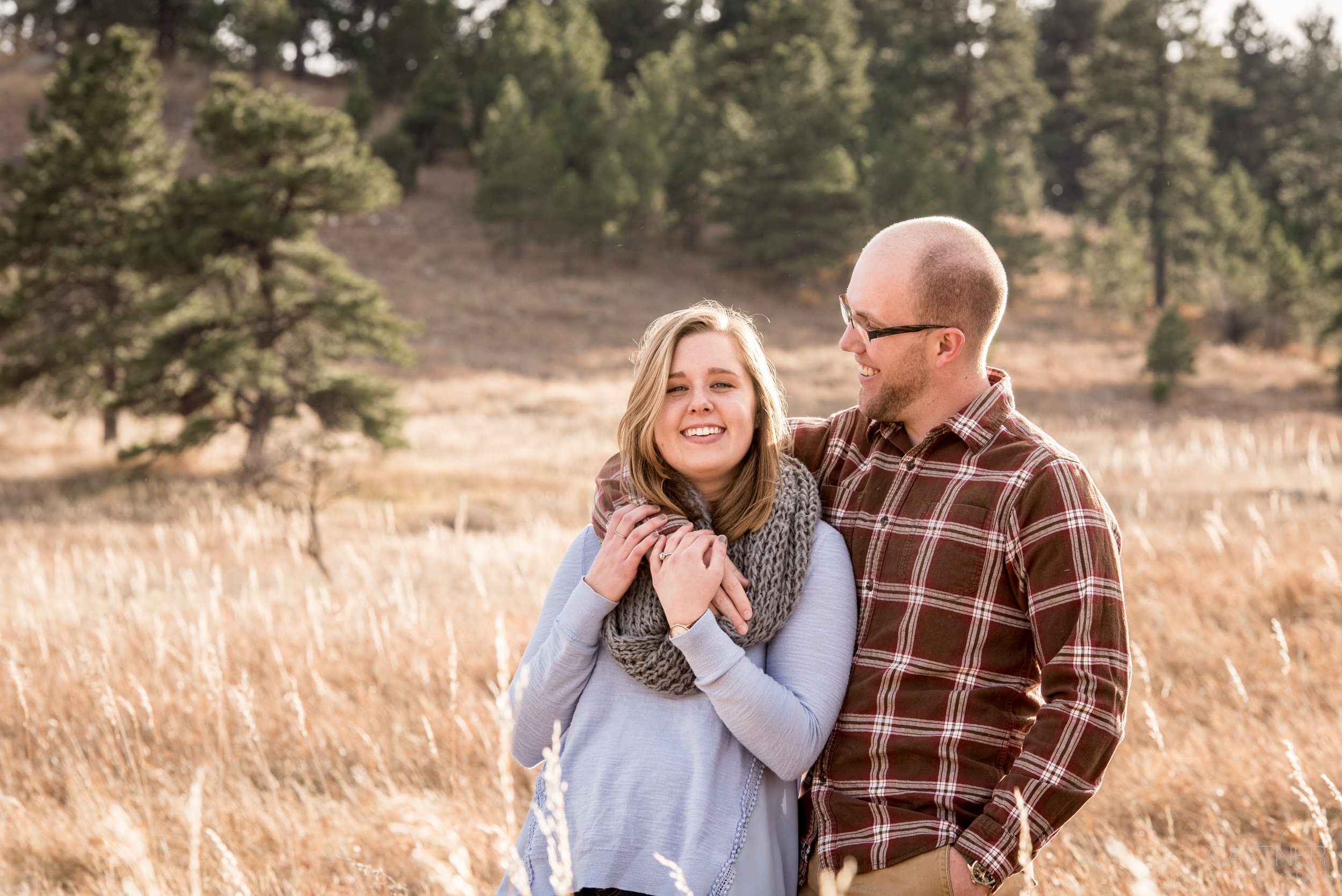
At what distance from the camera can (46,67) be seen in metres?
49.3

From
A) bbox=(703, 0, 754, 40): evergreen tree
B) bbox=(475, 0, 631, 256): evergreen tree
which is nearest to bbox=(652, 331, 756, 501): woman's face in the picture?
bbox=(475, 0, 631, 256): evergreen tree

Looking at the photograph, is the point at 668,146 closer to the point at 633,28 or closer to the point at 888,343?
the point at 633,28

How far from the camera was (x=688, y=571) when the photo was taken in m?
2.15

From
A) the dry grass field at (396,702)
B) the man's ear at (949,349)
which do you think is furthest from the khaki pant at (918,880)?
the man's ear at (949,349)

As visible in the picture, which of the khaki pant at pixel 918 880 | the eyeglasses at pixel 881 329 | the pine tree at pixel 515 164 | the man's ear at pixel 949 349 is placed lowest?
the khaki pant at pixel 918 880

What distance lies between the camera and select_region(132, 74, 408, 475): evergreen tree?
14820 mm

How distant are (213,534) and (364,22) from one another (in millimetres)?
48132

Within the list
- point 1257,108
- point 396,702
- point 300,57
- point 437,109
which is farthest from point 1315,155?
point 300,57

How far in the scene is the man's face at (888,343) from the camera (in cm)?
236

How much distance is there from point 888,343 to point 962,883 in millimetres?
1224

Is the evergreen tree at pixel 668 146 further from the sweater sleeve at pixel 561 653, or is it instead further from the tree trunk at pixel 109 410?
the sweater sleeve at pixel 561 653

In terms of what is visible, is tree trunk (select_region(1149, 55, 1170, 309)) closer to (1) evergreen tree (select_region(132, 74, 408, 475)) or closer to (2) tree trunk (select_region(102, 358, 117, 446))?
(1) evergreen tree (select_region(132, 74, 408, 475))

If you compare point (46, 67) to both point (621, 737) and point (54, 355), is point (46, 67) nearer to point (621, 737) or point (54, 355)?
point (54, 355)

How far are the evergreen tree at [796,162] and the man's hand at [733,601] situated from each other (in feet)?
109
